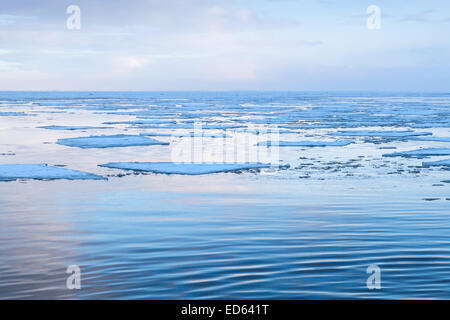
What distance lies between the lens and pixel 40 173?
41.5 feet

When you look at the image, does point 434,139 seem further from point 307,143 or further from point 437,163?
point 437,163

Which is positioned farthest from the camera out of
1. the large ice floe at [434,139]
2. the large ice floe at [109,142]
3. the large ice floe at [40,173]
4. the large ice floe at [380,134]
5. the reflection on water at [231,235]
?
the large ice floe at [380,134]

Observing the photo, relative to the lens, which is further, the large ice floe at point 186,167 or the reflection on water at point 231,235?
the large ice floe at point 186,167

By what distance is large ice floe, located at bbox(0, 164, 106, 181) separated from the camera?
40.4 ft

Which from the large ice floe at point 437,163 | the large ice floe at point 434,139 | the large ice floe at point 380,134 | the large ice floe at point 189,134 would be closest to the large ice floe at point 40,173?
the large ice floe at point 437,163

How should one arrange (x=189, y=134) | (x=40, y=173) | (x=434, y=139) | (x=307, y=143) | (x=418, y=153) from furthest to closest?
(x=189, y=134)
(x=434, y=139)
(x=307, y=143)
(x=418, y=153)
(x=40, y=173)

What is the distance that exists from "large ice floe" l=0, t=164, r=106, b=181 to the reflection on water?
415 mm

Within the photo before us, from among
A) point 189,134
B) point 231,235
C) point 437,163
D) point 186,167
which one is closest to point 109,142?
point 189,134

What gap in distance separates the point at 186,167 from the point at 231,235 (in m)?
6.36

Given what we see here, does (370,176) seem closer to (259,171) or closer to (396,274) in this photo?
(259,171)

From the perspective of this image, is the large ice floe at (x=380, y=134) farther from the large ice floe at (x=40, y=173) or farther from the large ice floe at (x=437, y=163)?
the large ice floe at (x=40, y=173)

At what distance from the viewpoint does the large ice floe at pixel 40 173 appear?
12328mm

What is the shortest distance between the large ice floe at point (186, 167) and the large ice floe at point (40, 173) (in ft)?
4.42
